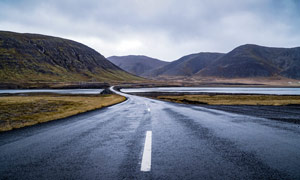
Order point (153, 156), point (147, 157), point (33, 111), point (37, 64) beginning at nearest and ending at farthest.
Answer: point (147, 157) < point (153, 156) < point (33, 111) < point (37, 64)

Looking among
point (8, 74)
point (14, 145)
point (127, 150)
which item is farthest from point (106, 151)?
point (8, 74)

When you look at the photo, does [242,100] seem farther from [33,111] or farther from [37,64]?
[37,64]

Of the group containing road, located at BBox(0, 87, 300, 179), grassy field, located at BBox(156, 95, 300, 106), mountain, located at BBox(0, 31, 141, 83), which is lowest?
grassy field, located at BBox(156, 95, 300, 106)

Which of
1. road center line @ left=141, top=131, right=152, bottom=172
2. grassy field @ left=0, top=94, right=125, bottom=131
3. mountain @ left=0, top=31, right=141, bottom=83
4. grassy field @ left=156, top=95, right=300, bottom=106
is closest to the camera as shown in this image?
road center line @ left=141, top=131, right=152, bottom=172

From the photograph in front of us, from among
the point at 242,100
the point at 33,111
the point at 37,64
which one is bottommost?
the point at 242,100

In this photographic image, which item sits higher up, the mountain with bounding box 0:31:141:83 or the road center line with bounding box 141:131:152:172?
the mountain with bounding box 0:31:141:83

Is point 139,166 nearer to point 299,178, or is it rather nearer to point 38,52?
point 299,178

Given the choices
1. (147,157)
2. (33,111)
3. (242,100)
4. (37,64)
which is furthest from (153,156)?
(37,64)

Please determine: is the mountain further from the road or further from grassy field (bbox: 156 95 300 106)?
the road

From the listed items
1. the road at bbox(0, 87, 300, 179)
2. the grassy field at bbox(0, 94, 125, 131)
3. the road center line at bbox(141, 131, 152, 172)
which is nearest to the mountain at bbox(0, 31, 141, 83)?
the grassy field at bbox(0, 94, 125, 131)

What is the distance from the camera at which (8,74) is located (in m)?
122

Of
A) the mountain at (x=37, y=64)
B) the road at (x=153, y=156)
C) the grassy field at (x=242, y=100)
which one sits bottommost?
the grassy field at (x=242, y=100)

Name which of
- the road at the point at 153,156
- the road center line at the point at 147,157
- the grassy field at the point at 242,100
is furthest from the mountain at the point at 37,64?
the road center line at the point at 147,157

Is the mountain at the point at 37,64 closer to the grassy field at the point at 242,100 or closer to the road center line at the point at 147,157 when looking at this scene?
the grassy field at the point at 242,100
